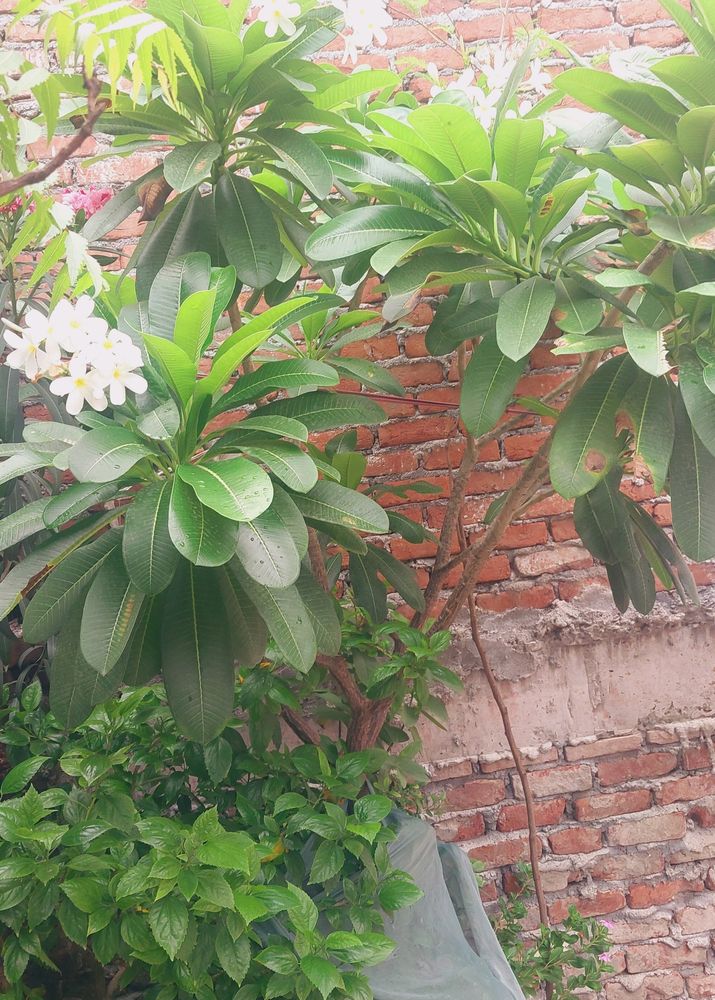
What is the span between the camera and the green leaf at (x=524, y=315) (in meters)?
1.26

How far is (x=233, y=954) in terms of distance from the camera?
1235 mm

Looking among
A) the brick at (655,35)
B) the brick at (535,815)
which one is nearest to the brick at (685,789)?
the brick at (535,815)

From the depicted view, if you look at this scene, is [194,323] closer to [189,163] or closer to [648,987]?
[189,163]

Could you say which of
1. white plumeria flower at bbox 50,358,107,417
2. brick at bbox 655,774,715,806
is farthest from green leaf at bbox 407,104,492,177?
brick at bbox 655,774,715,806

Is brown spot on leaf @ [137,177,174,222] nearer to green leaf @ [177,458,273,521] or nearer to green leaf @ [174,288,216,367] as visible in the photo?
green leaf @ [174,288,216,367]

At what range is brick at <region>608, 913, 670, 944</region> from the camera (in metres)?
2.19

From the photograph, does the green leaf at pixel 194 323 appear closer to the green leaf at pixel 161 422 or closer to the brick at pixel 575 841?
the green leaf at pixel 161 422

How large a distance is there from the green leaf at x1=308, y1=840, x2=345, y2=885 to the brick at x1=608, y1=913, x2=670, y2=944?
1.16 metres

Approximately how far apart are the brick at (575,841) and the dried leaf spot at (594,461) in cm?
127

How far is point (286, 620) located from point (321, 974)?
51 centimetres

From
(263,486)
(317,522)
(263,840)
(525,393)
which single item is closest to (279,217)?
(317,522)

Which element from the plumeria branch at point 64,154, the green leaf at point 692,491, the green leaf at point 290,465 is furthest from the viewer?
the green leaf at point 692,491

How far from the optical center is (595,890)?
2.20 meters

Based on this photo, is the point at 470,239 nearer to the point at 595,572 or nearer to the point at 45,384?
the point at 45,384
